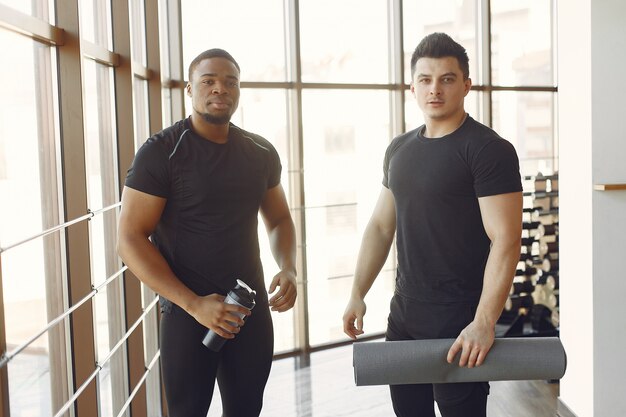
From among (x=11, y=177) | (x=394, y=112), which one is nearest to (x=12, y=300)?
(x=11, y=177)

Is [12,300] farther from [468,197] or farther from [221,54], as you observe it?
[468,197]

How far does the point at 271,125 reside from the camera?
4164 millimetres

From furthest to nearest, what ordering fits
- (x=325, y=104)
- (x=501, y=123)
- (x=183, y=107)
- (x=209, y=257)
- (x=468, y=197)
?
(x=501, y=123)
(x=325, y=104)
(x=183, y=107)
(x=209, y=257)
(x=468, y=197)

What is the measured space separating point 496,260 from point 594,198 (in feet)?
4.50

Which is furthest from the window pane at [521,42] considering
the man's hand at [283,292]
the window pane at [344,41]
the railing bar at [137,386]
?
the man's hand at [283,292]

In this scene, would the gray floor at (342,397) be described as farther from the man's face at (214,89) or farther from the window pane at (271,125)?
the man's face at (214,89)

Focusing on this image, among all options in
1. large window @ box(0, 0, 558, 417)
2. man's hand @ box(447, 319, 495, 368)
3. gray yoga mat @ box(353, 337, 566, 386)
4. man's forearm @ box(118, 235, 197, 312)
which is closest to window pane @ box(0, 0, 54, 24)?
large window @ box(0, 0, 558, 417)

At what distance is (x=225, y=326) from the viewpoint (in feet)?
5.66

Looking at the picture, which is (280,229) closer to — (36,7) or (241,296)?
(241,296)

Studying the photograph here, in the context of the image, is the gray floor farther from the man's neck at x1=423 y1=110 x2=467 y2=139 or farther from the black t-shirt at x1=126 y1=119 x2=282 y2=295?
the man's neck at x1=423 y1=110 x2=467 y2=139

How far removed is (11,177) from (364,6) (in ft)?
9.98

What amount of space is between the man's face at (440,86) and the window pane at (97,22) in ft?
4.36

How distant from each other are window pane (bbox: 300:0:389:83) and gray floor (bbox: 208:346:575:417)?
70.8 inches

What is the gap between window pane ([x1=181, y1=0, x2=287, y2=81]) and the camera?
3.90 meters
